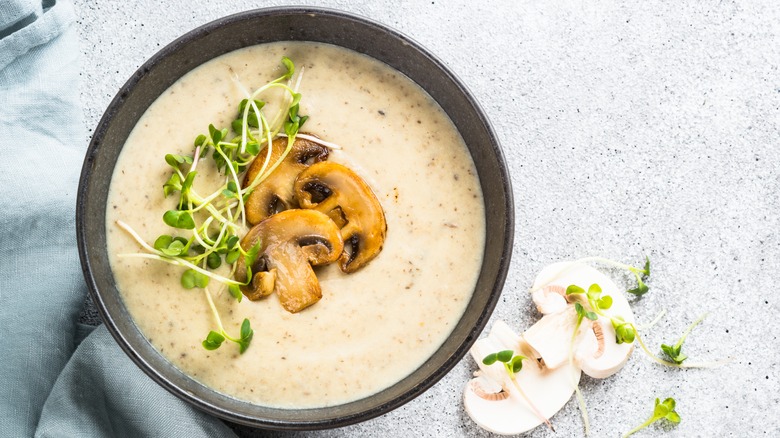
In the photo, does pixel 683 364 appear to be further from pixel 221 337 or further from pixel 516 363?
pixel 221 337

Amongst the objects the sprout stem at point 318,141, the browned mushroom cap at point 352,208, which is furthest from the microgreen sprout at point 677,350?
the sprout stem at point 318,141

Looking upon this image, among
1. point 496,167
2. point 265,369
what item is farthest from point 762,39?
point 265,369

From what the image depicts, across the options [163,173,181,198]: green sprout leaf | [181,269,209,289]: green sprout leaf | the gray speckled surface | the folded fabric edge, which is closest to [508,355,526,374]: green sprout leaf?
the gray speckled surface

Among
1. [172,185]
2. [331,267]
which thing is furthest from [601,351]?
[172,185]

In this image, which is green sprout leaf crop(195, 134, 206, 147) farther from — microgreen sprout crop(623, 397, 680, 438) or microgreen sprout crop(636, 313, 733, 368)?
microgreen sprout crop(623, 397, 680, 438)

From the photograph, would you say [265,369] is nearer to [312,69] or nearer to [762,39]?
[312,69]
